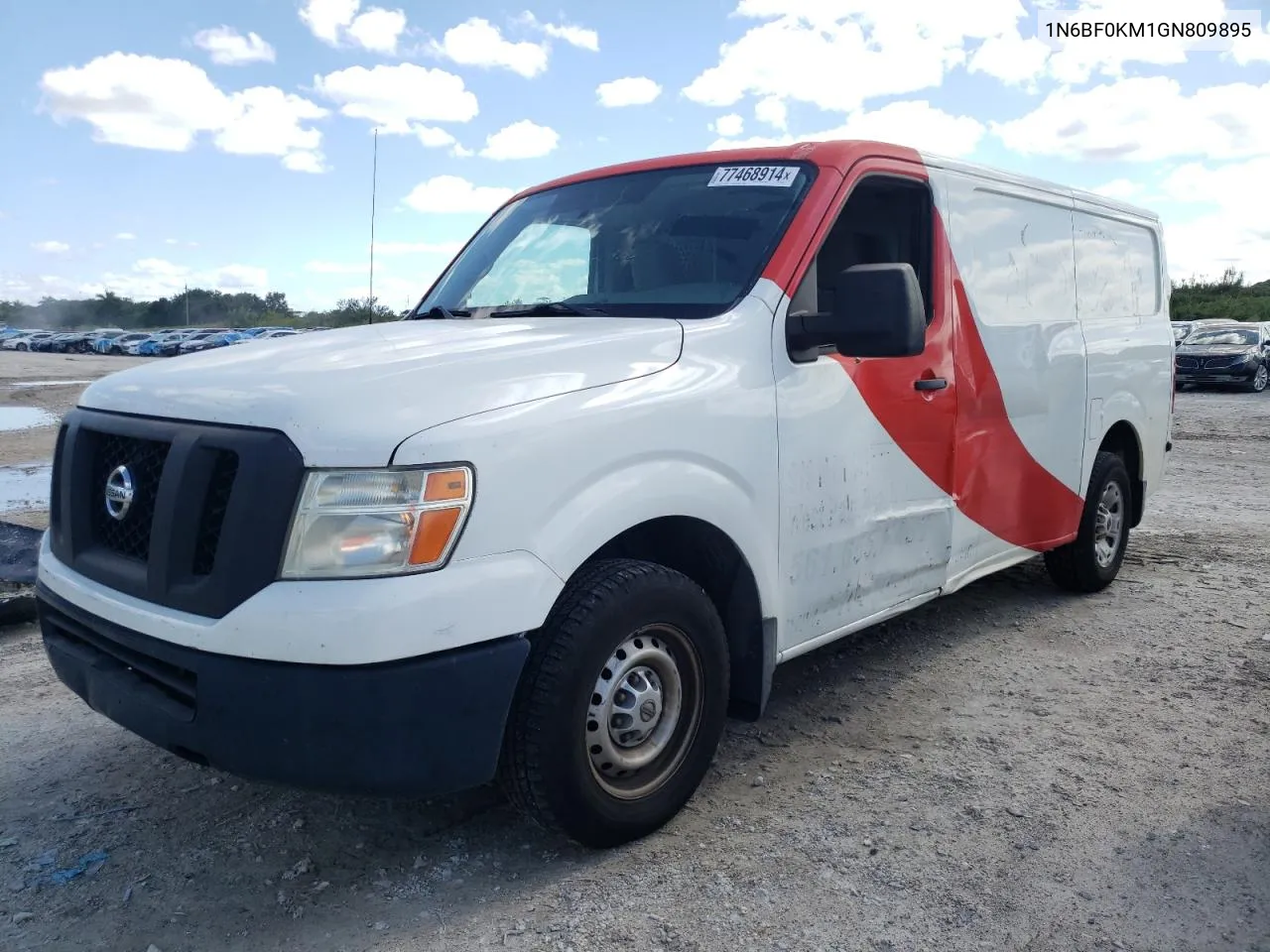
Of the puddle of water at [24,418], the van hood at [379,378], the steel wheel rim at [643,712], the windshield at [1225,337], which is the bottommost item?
the steel wheel rim at [643,712]

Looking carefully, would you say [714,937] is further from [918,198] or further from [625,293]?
[918,198]

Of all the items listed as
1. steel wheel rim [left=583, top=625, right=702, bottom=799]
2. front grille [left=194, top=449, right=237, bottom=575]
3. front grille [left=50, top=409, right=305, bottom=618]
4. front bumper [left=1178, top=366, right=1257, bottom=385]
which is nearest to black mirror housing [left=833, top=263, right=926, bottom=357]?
steel wheel rim [left=583, top=625, right=702, bottom=799]

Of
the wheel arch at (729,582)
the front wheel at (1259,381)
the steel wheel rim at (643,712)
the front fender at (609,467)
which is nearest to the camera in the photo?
the front fender at (609,467)

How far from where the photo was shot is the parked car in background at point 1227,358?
21.7 meters

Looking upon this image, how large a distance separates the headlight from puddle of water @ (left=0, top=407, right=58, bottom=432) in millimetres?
13697

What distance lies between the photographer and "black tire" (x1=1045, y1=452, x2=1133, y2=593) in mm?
5543

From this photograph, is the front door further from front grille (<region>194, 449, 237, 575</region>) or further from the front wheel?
the front wheel

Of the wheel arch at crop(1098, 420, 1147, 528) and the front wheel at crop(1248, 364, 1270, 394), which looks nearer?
the wheel arch at crop(1098, 420, 1147, 528)

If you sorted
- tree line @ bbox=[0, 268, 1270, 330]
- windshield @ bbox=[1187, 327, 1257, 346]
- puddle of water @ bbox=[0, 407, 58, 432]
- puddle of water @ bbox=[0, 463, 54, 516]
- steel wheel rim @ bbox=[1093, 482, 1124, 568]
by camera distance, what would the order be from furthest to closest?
tree line @ bbox=[0, 268, 1270, 330] < windshield @ bbox=[1187, 327, 1257, 346] < puddle of water @ bbox=[0, 407, 58, 432] < puddle of water @ bbox=[0, 463, 54, 516] < steel wheel rim @ bbox=[1093, 482, 1124, 568]

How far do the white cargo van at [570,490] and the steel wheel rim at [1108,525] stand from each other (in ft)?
4.79

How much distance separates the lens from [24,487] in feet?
29.4

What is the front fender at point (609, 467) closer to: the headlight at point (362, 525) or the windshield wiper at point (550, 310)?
the headlight at point (362, 525)

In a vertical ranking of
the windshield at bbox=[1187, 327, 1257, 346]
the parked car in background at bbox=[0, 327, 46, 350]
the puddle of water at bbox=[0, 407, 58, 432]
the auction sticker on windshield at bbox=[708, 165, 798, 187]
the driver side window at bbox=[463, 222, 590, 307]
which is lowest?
the puddle of water at bbox=[0, 407, 58, 432]

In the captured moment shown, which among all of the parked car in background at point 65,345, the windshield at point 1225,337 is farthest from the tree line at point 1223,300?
the parked car in background at point 65,345
